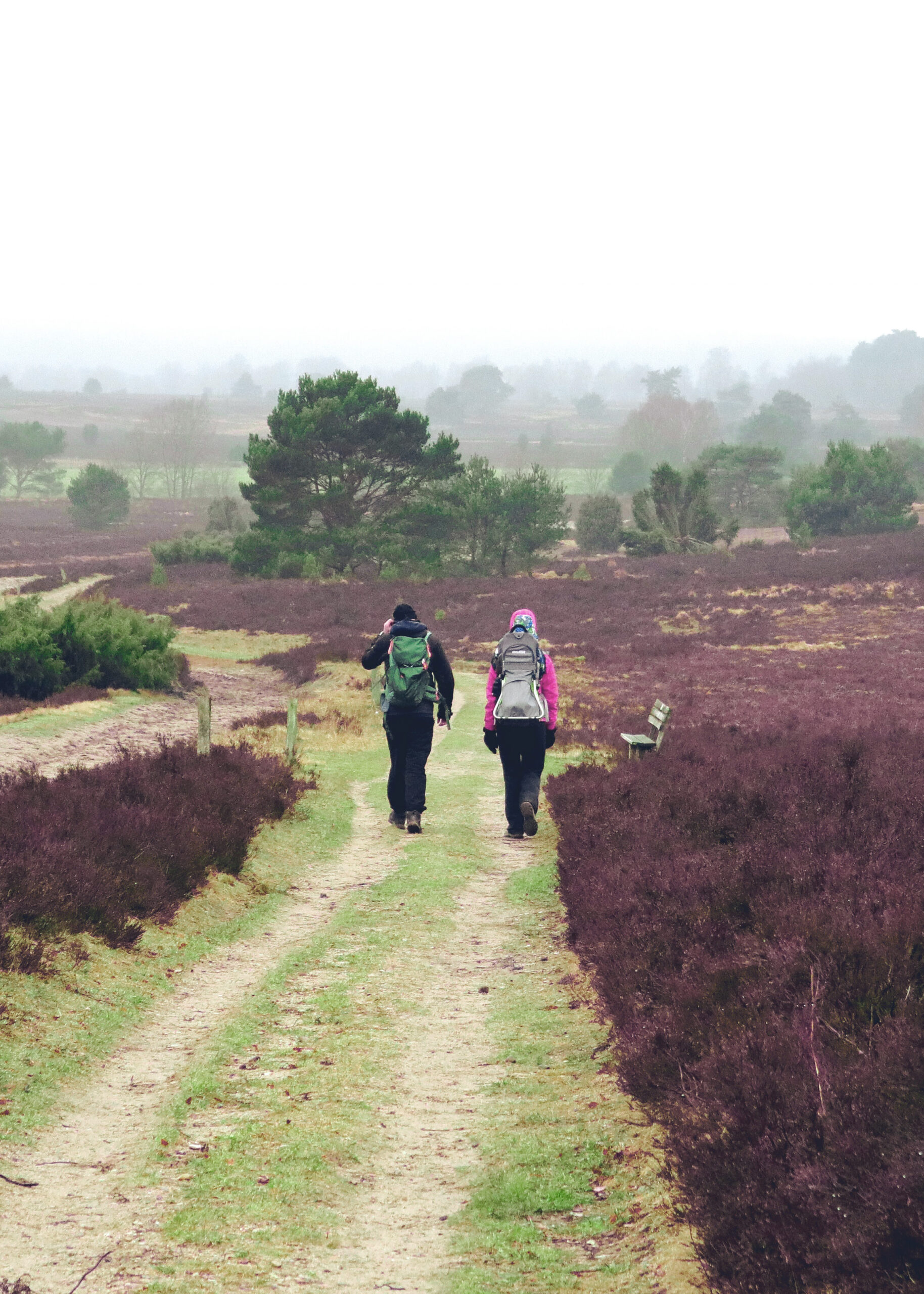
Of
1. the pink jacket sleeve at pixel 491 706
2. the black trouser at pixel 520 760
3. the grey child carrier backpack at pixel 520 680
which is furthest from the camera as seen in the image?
the pink jacket sleeve at pixel 491 706

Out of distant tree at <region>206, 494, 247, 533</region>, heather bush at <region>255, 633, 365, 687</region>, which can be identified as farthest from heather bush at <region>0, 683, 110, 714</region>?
distant tree at <region>206, 494, 247, 533</region>

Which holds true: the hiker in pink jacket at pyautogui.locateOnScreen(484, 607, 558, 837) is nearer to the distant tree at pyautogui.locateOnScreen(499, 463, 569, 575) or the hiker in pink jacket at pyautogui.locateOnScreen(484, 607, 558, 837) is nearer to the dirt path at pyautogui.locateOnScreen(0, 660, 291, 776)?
the dirt path at pyautogui.locateOnScreen(0, 660, 291, 776)

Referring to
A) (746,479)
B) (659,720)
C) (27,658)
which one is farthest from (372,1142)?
(746,479)

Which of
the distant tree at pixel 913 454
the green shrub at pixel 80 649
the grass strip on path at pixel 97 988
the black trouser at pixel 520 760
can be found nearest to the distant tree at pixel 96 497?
the distant tree at pixel 913 454

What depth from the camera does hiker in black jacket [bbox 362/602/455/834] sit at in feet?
35.4

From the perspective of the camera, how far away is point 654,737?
14.3m

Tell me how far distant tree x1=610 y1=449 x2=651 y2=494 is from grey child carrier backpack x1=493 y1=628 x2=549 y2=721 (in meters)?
139

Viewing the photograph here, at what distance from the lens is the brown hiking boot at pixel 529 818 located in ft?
37.7

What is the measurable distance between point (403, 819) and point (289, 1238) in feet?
27.2

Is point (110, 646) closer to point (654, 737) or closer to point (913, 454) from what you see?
point (654, 737)

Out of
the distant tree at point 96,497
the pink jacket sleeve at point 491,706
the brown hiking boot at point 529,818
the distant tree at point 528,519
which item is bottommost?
the brown hiking boot at point 529,818

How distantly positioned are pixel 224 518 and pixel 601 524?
29735 mm

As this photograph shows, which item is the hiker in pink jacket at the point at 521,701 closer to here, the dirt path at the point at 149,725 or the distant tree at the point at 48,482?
the dirt path at the point at 149,725

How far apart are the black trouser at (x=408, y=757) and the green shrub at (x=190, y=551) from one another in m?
51.9
